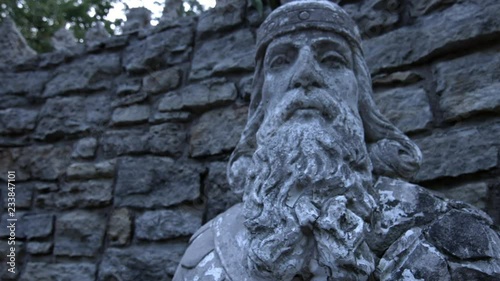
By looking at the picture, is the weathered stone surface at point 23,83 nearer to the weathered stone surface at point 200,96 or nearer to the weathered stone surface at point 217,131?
the weathered stone surface at point 200,96

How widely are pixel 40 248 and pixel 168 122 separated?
44.1 inches

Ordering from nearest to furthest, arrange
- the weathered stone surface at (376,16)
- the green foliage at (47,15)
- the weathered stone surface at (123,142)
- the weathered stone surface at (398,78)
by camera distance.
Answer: the weathered stone surface at (398,78) → the weathered stone surface at (376,16) → the weathered stone surface at (123,142) → the green foliage at (47,15)

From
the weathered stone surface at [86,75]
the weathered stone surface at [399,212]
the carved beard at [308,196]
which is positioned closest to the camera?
the carved beard at [308,196]

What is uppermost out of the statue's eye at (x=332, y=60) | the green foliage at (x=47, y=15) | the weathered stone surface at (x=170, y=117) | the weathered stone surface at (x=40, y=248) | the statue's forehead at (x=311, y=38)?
the green foliage at (x=47, y=15)

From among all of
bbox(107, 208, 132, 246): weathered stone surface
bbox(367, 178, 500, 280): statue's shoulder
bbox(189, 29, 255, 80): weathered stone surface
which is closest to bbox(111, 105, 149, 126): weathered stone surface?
bbox(189, 29, 255, 80): weathered stone surface

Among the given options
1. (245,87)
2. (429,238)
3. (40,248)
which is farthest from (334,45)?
(40,248)

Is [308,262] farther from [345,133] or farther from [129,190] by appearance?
[129,190]

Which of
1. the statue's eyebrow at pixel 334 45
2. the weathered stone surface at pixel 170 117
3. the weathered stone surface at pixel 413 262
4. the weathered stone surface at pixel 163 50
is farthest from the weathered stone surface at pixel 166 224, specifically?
the weathered stone surface at pixel 413 262

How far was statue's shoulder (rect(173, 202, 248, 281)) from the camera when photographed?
5.11 feet

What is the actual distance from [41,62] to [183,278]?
2.79 metres

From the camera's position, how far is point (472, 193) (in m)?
2.37

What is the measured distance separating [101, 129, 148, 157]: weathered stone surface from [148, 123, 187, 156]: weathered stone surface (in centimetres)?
6

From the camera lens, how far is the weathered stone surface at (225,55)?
10.6 ft

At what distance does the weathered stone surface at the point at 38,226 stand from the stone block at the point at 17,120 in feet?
2.15
